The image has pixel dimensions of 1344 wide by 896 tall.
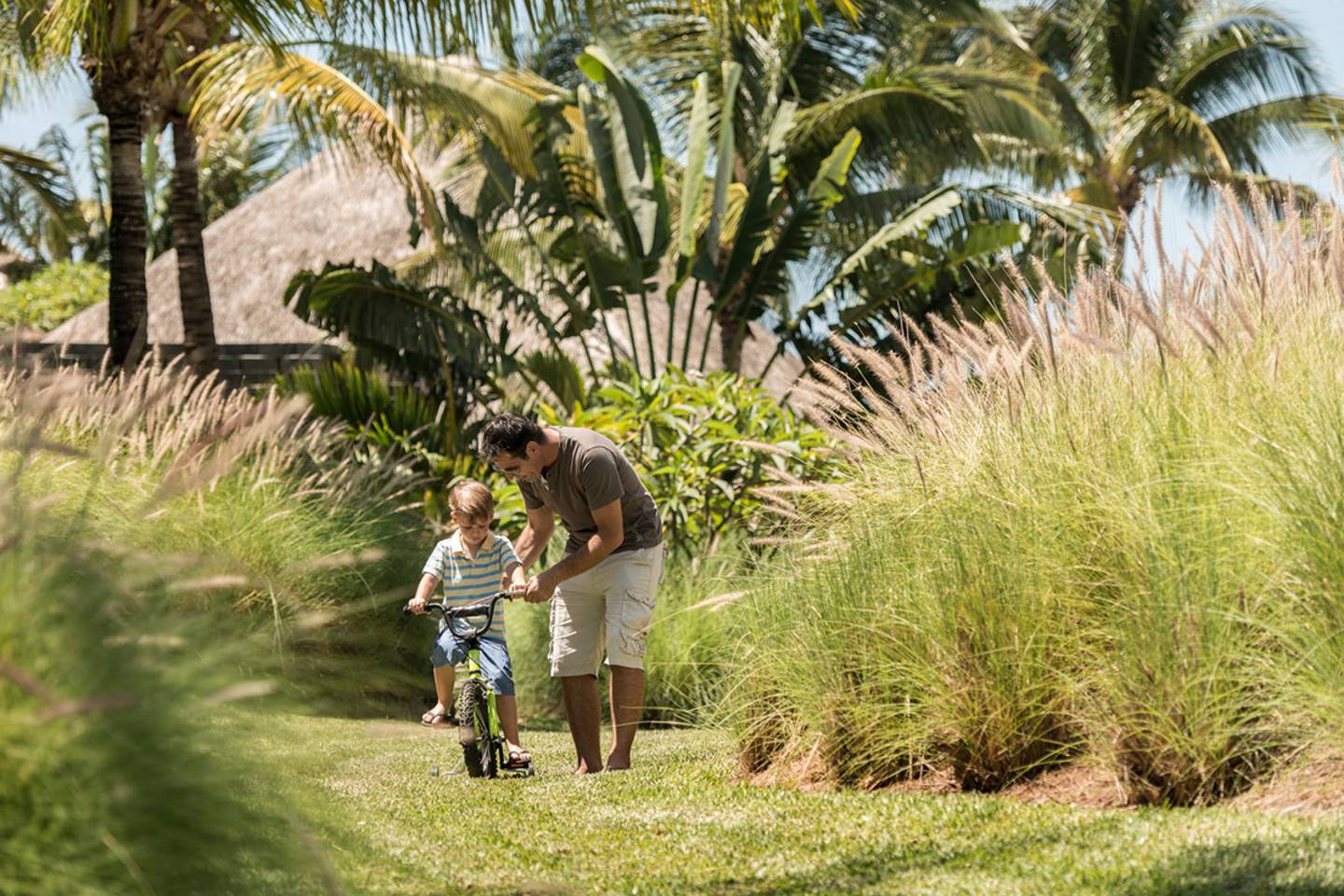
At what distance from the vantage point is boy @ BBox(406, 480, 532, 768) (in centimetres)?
734

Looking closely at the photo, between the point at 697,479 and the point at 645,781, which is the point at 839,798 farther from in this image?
the point at 697,479

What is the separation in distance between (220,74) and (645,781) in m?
9.92

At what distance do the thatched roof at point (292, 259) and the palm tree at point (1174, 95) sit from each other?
324 inches

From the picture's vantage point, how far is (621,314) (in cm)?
2086

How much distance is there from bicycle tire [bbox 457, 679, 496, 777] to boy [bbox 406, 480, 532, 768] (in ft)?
1.08

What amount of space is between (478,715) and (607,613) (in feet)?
2.50

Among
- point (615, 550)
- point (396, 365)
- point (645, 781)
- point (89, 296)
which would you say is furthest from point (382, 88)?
point (89, 296)

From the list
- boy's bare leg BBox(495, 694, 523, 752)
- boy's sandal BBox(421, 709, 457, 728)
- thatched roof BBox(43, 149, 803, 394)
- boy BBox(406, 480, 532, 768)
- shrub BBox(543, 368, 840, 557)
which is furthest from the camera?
thatched roof BBox(43, 149, 803, 394)

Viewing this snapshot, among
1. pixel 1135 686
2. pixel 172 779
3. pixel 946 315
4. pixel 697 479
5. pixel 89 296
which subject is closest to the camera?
pixel 172 779

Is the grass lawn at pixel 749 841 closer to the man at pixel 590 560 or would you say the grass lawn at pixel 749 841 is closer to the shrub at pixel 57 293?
the man at pixel 590 560

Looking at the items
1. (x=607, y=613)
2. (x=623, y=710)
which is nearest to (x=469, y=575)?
(x=607, y=613)

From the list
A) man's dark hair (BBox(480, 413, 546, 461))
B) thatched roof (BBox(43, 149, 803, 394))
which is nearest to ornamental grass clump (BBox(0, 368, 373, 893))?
man's dark hair (BBox(480, 413, 546, 461))

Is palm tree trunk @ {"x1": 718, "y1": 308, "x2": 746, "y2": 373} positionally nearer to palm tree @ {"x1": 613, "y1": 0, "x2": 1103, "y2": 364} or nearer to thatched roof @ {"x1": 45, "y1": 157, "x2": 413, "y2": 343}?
palm tree @ {"x1": 613, "y1": 0, "x2": 1103, "y2": 364}

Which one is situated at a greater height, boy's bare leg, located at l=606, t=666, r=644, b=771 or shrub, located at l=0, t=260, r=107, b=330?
shrub, located at l=0, t=260, r=107, b=330
